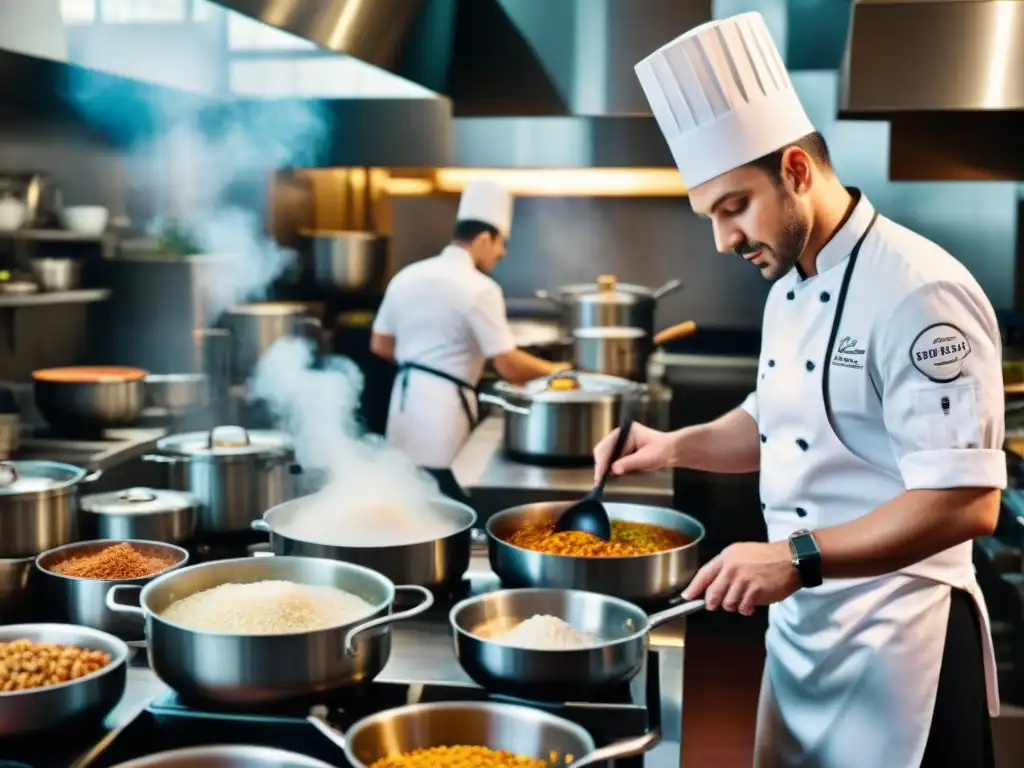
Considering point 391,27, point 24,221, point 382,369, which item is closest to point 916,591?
point 391,27

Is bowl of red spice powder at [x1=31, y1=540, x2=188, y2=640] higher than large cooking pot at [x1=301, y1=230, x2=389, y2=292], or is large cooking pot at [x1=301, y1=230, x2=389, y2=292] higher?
large cooking pot at [x1=301, y1=230, x2=389, y2=292]

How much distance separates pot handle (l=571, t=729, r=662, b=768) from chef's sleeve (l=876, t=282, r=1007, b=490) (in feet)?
1.87

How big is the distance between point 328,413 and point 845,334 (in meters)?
1.75

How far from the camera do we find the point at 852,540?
1.49 meters

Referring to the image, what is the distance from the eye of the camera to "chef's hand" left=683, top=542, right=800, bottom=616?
4.74ft

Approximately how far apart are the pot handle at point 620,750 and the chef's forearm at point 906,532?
412 millimetres

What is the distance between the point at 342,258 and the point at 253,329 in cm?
82

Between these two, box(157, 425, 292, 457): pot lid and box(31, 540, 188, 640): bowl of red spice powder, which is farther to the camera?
box(157, 425, 292, 457): pot lid

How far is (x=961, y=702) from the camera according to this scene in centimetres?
171

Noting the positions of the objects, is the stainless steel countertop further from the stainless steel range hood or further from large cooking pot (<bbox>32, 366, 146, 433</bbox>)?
the stainless steel range hood

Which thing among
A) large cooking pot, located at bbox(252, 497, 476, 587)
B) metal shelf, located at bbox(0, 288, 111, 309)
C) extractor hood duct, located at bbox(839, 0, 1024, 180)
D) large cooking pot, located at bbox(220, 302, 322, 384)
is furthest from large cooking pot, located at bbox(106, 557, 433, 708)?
large cooking pot, located at bbox(220, 302, 322, 384)

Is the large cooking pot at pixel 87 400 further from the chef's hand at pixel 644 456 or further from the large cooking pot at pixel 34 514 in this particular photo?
the chef's hand at pixel 644 456

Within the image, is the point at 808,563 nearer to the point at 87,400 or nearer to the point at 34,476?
the point at 34,476

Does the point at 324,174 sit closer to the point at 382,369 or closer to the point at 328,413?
the point at 382,369
